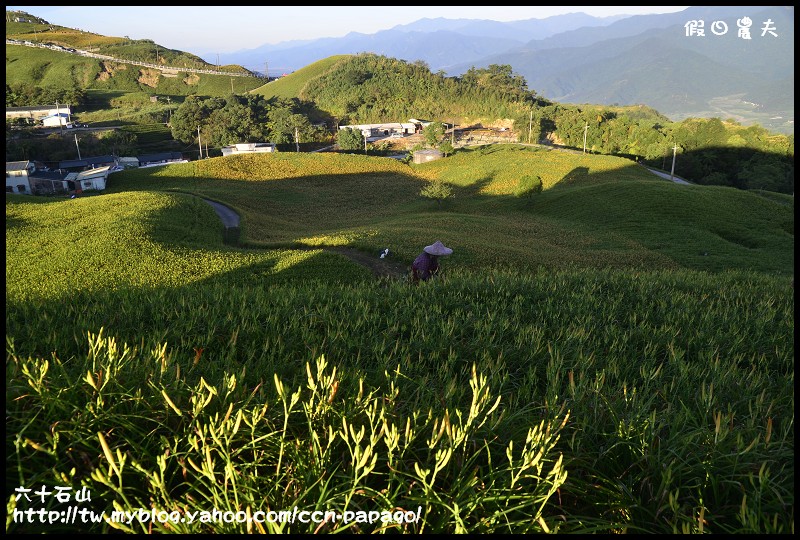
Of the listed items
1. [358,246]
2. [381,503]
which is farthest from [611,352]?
[358,246]

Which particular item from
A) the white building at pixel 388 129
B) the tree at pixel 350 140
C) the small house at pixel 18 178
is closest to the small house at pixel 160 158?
the small house at pixel 18 178

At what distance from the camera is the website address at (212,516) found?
2.11 metres

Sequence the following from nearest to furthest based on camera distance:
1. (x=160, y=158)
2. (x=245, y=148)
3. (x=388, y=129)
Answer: (x=160, y=158) → (x=245, y=148) → (x=388, y=129)

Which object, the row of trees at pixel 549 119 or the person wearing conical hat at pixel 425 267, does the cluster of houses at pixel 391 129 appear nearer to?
the row of trees at pixel 549 119

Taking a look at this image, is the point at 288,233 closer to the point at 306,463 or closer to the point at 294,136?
the point at 306,463

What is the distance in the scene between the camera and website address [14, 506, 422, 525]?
6.93 ft

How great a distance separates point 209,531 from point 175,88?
166 meters

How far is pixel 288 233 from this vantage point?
113 feet

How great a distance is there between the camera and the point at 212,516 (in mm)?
2141

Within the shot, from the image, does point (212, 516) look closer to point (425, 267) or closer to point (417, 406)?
point (417, 406)

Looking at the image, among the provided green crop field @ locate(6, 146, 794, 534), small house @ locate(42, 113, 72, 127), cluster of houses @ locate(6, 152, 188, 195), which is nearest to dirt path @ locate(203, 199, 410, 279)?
green crop field @ locate(6, 146, 794, 534)

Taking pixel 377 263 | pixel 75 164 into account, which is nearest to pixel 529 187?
pixel 377 263

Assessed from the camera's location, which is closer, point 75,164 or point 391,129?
point 75,164

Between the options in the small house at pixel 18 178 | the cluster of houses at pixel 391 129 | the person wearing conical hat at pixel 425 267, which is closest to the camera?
the person wearing conical hat at pixel 425 267
